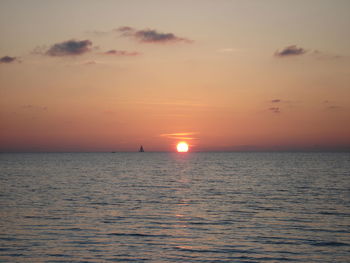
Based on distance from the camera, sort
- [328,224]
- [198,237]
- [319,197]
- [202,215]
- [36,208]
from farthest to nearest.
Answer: [319,197] < [36,208] < [202,215] < [328,224] < [198,237]

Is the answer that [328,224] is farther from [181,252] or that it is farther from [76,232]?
[76,232]

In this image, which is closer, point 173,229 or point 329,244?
point 329,244

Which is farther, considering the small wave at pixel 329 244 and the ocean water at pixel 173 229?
the small wave at pixel 329 244

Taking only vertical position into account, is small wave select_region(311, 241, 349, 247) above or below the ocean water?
below

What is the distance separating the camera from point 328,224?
34.5 metres

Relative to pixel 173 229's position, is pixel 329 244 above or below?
below

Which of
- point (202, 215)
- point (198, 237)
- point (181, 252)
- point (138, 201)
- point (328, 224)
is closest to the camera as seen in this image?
point (181, 252)

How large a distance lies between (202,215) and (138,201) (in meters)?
13.2

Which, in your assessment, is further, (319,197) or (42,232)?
(319,197)

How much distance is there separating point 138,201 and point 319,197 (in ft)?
84.4

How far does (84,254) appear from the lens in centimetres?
2406

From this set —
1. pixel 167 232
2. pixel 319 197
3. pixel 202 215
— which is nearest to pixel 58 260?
pixel 167 232

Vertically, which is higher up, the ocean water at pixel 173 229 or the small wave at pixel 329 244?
the ocean water at pixel 173 229

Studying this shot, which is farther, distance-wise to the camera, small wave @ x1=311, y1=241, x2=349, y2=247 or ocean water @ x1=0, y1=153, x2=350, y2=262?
small wave @ x1=311, y1=241, x2=349, y2=247
